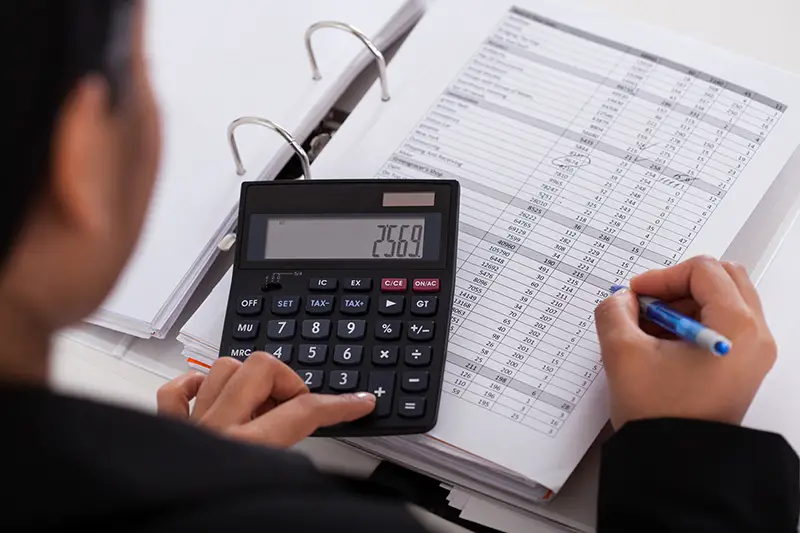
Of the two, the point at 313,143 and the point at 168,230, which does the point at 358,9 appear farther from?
the point at 168,230

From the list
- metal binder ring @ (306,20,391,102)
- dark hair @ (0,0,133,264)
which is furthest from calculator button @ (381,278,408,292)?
dark hair @ (0,0,133,264)

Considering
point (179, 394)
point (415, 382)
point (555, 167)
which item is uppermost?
point (555, 167)

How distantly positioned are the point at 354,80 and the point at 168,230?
0.80 ft

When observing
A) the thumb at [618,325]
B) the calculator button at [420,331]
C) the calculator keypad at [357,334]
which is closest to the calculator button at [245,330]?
the calculator keypad at [357,334]

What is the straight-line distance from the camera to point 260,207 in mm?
727

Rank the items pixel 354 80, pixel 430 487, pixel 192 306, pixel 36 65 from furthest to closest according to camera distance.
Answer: pixel 354 80, pixel 192 306, pixel 430 487, pixel 36 65

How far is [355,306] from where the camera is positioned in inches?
26.3

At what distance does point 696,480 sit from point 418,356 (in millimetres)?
201

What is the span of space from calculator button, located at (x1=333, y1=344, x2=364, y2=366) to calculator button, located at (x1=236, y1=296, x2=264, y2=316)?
2.8 inches

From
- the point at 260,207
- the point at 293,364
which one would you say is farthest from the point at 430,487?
the point at 260,207

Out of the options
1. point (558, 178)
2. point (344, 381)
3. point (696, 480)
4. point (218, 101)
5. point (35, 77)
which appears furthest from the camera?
point (218, 101)

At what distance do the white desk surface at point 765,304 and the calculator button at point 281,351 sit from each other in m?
0.07

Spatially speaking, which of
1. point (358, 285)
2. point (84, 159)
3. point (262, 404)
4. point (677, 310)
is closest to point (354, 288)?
point (358, 285)

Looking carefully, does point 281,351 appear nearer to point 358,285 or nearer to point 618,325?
point 358,285
